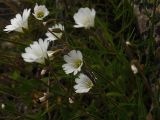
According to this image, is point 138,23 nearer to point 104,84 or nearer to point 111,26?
point 111,26

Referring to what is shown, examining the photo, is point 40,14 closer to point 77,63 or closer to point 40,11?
point 40,11

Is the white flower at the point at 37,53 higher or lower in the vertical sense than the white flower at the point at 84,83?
higher

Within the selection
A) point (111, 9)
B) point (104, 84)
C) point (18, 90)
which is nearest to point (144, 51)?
point (104, 84)

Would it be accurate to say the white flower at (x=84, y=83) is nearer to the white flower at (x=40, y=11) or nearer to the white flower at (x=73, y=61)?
the white flower at (x=73, y=61)

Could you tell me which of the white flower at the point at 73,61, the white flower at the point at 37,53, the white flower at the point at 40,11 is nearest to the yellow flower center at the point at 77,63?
the white flower at the point at 73,61

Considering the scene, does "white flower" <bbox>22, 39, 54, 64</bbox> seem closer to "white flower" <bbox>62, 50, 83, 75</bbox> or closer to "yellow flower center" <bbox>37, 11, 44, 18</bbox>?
"white flower" <bbox>62, 50, 83, 75</bbox>
